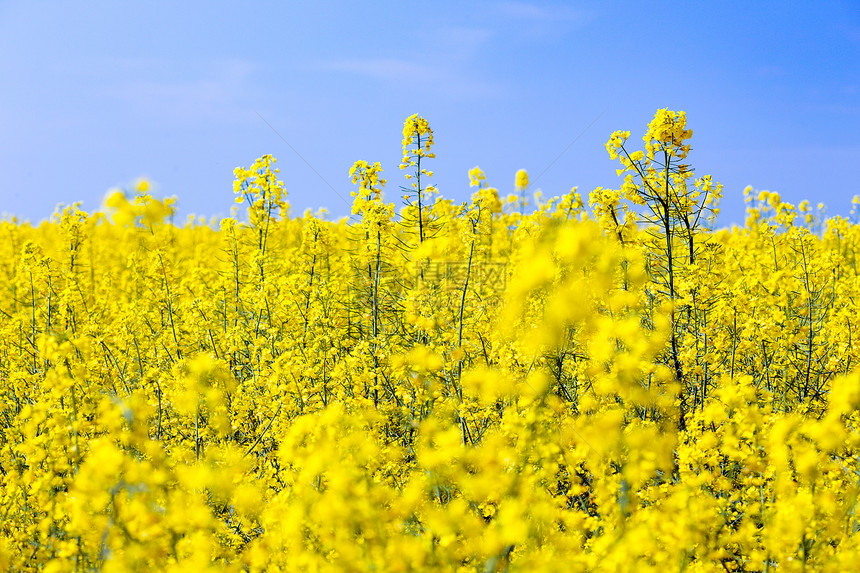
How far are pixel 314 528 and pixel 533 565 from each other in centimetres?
78

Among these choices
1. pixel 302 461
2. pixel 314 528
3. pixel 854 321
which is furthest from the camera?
pixel 854 321

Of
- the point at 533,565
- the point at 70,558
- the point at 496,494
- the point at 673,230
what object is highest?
the point at 673,230

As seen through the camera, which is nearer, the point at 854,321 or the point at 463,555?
the point at 463,555

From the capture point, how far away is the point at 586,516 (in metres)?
3.16

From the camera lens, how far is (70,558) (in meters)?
2.69

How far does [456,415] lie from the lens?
406 cm

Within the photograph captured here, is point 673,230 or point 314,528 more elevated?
point 673,230

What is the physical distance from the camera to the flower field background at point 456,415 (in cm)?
240

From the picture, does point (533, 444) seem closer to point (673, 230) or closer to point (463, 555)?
point (463, 555)

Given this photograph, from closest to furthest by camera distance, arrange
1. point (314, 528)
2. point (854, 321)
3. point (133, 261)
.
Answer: point (314, 528), point (854, 321), point (133, 261)

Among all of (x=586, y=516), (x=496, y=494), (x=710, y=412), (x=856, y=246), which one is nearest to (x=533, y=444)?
(x=496, y=494)

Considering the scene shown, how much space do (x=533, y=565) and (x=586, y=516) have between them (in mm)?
1202

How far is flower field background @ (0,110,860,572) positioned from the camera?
2396 mm

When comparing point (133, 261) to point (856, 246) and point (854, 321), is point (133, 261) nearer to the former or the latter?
point (854, 321)
